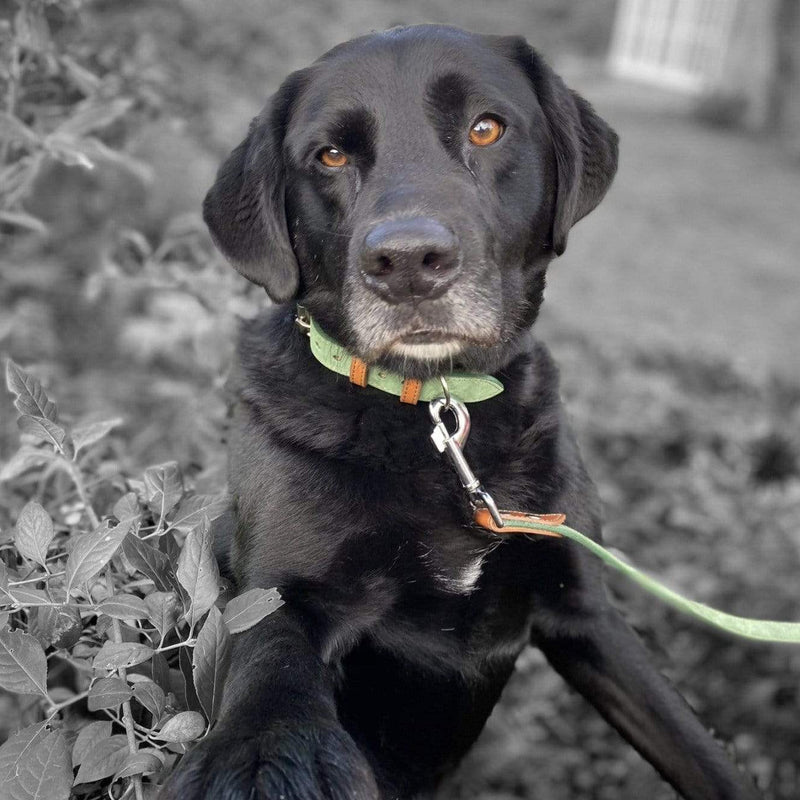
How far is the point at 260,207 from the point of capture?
2.28 metres

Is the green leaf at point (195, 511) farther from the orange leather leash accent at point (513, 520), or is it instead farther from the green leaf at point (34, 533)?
the orange leather leash accent at point (513, 520)

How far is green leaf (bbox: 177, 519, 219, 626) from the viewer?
1569 mm

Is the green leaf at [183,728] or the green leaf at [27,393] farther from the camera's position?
the green leaf at [27,393]

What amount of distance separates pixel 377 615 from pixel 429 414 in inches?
17.9

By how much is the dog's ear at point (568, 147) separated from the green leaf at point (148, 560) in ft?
4.04

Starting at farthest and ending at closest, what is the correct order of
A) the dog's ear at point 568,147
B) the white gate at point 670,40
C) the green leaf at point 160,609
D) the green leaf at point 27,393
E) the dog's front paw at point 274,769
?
the white gate at point 670,40
the dog's ear at point 568,147
the green leaf at point 27,393
the green leaf at point 160,609
the dog's front paw at point 274,769

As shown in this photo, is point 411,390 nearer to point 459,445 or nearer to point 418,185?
point 459,445

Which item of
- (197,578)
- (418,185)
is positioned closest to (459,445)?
(418,185)

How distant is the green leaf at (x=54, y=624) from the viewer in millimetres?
1581

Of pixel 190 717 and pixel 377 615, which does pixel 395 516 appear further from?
pixel 190 717

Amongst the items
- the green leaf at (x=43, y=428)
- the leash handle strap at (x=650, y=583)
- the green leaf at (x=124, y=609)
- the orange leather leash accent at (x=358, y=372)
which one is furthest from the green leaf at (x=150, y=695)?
the orange leather leash accent at (x=358, y=372)

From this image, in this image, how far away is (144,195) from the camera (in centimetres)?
459

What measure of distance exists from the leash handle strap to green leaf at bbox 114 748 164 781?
0.76 metres

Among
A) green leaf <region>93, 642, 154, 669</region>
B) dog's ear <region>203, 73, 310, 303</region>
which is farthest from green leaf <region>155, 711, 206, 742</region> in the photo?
dog's ear <region>203, 73, 310, 303</region>
